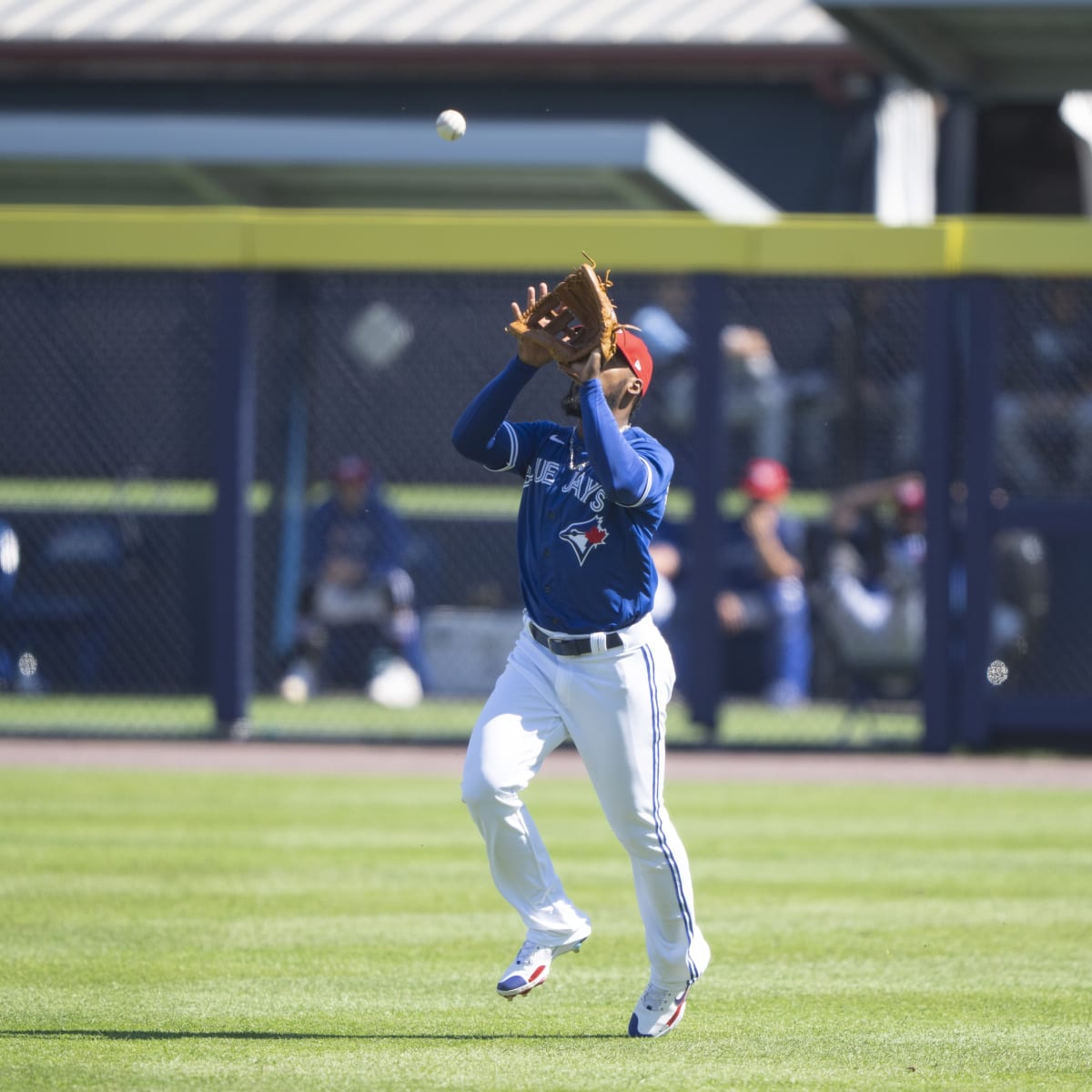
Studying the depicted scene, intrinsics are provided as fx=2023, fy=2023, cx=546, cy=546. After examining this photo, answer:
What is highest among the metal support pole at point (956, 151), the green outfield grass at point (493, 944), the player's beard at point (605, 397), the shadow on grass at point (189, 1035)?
the metal support pole at point (956, 151)

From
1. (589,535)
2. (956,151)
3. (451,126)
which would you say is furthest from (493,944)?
(956,151)

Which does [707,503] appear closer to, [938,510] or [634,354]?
[938,510]

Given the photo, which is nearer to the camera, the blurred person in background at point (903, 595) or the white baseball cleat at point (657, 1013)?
the white baseball cleat at point (657, 1013)

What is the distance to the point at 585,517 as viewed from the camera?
5.25 meters

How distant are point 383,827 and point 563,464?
379cm

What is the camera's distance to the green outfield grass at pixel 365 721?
11492mm

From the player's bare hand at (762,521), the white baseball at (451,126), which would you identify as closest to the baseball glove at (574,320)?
the white baseball at (451,126)

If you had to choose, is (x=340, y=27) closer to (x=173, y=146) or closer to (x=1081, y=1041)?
(x=173, y=146)

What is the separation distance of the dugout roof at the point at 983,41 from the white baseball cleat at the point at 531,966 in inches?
300

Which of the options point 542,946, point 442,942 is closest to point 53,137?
point 442,942

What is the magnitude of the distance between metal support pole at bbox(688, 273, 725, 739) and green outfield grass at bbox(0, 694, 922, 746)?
0.25 m

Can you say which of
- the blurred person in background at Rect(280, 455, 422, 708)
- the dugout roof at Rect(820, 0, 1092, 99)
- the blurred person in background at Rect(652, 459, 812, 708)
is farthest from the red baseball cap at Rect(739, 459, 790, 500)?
the dugout roof at Rect(820, 0, 1092, 99)

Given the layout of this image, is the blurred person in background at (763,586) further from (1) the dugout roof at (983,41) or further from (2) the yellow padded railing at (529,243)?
(1) the dugout roof at (983,41)

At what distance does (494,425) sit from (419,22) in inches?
536
